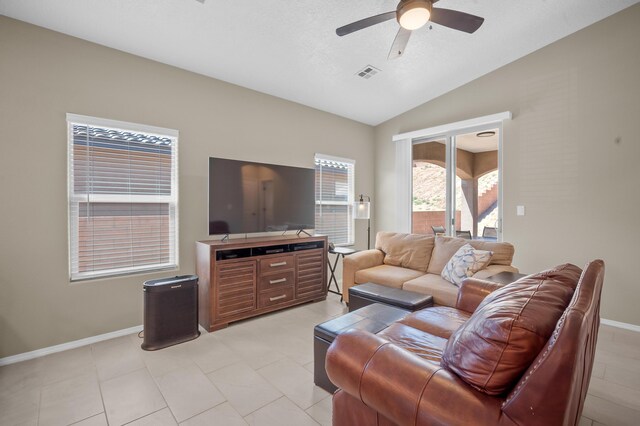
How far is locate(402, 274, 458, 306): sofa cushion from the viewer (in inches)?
109

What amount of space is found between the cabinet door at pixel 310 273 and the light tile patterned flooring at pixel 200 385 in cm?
88

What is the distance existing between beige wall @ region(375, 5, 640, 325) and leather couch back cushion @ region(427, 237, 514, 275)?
93 centimetres

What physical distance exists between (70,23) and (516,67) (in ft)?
16.0

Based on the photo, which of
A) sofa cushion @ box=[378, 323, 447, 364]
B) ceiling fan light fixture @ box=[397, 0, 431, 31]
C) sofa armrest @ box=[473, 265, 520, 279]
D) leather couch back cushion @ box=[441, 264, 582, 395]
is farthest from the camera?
sofa armrest @ box=[473, 265, 520, 279]

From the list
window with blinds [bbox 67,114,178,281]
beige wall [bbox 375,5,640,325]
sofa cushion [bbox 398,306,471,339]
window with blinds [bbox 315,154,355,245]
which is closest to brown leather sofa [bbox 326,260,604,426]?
sofa cushion [bbox 398,306,471,339]

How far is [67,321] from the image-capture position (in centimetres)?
269

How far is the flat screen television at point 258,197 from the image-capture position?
10.8 feet

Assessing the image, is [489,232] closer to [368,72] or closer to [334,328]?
[368,72]

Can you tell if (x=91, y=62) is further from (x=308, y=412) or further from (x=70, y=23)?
(x=308, y=412)

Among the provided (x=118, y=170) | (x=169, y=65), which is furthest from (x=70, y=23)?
(x=118, y=170)

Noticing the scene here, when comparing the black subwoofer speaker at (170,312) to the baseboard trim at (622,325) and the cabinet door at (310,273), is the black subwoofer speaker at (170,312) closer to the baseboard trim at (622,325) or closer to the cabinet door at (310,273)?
the cabinet door at (310,273)

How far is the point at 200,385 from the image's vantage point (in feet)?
7.05

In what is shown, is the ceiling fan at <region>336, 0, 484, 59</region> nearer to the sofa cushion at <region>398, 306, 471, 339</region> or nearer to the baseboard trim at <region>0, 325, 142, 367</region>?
the sofa cushion at <region>398, 306, 471, 339</region>

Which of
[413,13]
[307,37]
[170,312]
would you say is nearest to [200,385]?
[170,312]
